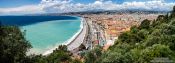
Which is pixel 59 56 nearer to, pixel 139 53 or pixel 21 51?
pixel 139 53

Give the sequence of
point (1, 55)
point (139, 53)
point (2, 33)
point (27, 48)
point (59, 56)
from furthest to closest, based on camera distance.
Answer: point (59, 56) < point (139, 53) < point (27, 48) < point (2, 33) < point (1, 55)

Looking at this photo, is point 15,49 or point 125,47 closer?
point 15,49

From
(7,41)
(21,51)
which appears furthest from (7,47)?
(21,51)

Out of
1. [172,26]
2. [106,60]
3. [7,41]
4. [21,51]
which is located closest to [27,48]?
[21,51]

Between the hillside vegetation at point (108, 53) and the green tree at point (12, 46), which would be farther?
the hillside vegetation at point (108, 53)

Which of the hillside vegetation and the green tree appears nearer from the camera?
the green tree

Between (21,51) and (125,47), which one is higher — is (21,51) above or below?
above

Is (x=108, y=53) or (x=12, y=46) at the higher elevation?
(x=12, y=46)

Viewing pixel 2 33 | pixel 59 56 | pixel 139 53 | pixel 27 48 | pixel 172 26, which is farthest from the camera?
pixel 59 56

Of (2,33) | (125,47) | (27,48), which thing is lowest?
(125,47)

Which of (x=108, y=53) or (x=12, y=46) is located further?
(x=108, y=53)
